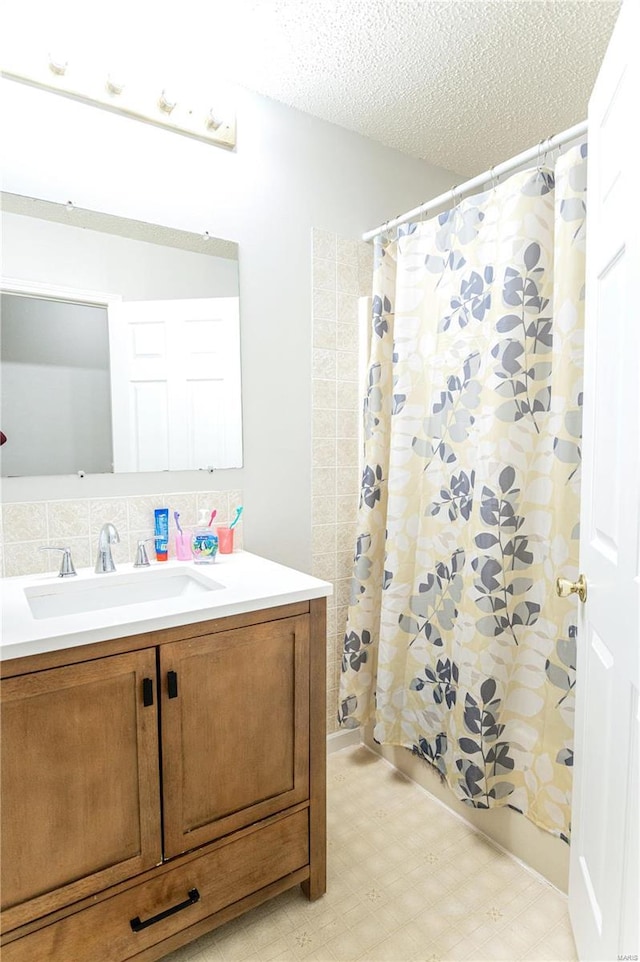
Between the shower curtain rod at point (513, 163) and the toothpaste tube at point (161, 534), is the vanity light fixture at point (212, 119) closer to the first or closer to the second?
the shower curtain rod at point (513, 163)

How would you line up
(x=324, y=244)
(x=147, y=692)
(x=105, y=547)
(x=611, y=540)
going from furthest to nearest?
(x=324, y=244)
(x=105, y=547)
(x=147, y=692)
(x=611, y=540)

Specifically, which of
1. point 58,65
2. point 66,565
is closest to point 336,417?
point 66,565

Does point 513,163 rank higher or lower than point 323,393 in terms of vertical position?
higher

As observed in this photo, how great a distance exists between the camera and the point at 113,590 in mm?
1546

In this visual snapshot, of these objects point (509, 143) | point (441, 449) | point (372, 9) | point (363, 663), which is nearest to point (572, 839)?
point (363, 663)

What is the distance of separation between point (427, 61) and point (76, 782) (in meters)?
2.24

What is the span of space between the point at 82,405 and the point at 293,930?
1543mm

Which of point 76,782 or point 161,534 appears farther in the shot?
point 161,534

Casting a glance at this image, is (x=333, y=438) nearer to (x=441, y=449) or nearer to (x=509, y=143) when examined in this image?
(x=441, y=449)

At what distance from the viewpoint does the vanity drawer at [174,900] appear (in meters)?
1.11

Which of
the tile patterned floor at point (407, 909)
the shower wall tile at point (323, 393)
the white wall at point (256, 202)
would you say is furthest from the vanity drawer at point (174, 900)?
the shower wall tile at point (323, 393)

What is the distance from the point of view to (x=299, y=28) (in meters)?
1.60

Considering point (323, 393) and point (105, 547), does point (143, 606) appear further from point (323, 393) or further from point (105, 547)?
point (323, 393)

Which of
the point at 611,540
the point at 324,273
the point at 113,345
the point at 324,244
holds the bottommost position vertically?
the point at 611,540
